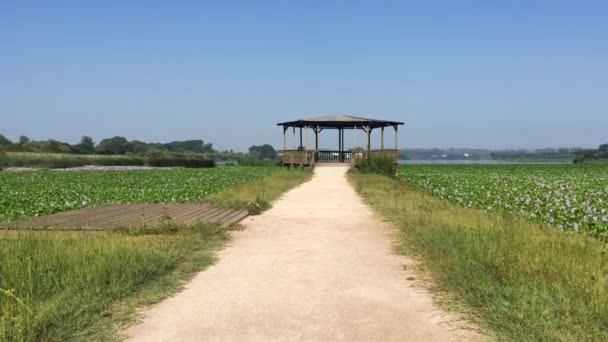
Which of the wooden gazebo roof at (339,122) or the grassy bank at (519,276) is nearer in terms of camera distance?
the grassy bank at (519,276)

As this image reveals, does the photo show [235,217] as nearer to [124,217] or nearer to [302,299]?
[124,217]

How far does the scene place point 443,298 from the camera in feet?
13.4

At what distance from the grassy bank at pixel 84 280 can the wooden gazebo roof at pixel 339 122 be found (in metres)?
23.6

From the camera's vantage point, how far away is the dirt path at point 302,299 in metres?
3.27

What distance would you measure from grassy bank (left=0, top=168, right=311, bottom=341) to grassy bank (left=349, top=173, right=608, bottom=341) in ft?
8.46

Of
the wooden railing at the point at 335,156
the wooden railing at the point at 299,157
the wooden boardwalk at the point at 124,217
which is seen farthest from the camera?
the wooden railing at the point at 335,156

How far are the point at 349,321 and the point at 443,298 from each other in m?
1.03

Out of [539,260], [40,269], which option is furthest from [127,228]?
[539,260]

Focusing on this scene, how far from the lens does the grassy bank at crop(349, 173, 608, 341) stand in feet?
10.6

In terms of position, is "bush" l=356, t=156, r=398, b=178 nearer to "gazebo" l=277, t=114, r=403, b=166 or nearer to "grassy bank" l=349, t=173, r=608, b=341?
"gazebo" l=277, t=114, r=403, b=166

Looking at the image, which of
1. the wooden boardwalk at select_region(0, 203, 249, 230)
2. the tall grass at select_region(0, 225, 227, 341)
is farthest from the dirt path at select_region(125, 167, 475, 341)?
the wooden boardwalk at select_region(0, 203, 249, 230)

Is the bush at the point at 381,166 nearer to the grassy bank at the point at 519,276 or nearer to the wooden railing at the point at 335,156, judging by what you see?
the wooden railing at the point at 335,156

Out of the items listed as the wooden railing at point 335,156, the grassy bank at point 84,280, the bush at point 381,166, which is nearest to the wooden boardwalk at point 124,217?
the grassy bank at point 84,280

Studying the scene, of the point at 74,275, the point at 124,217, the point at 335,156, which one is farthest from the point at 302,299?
the point at 335,156
